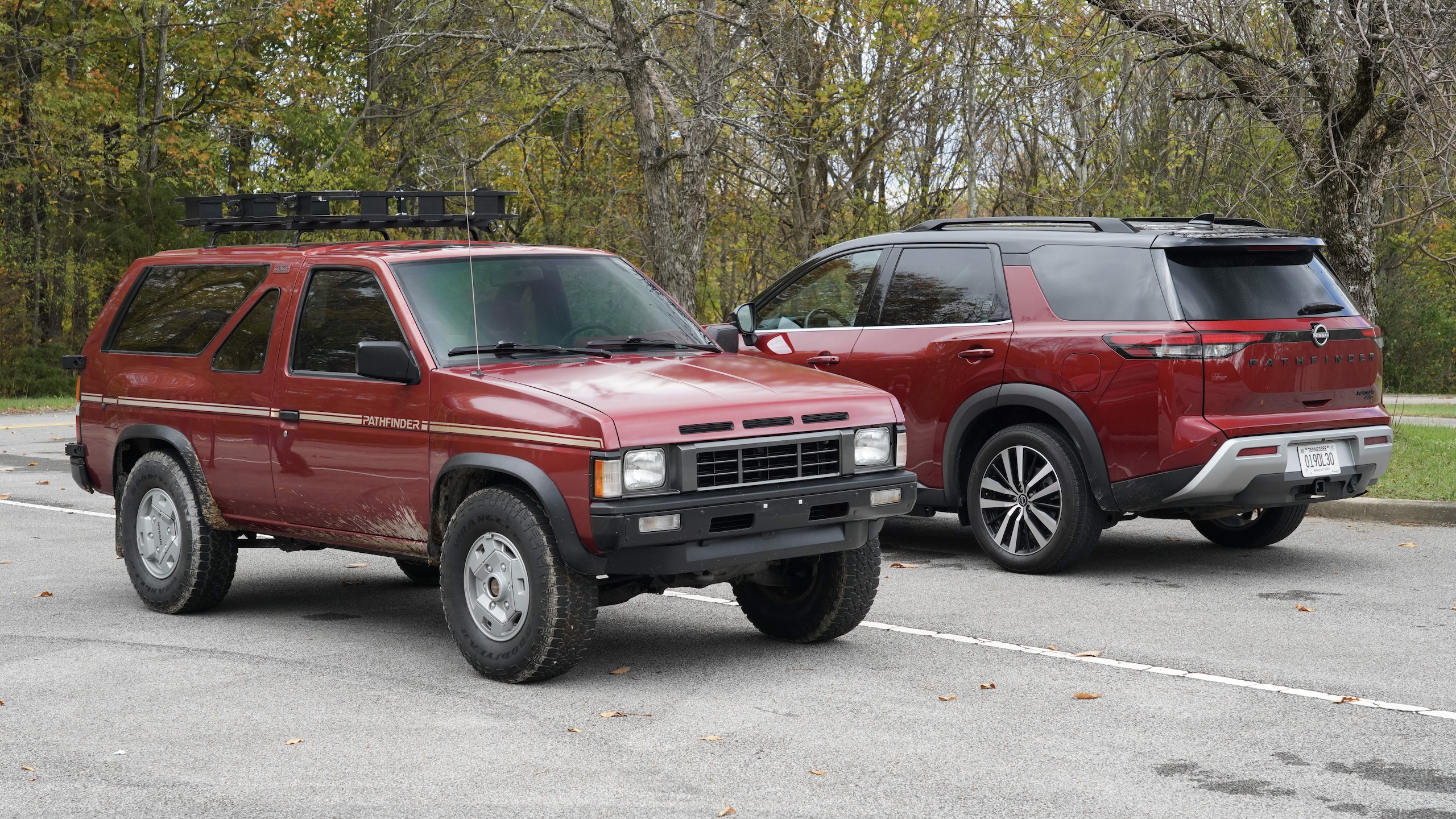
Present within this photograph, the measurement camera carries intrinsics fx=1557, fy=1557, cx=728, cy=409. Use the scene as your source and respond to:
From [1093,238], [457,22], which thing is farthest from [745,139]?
[1093,238]

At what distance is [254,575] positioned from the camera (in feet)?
31.6

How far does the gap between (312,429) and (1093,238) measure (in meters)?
4.47

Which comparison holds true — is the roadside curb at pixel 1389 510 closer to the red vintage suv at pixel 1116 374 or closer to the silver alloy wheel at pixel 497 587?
the red vintage suv at pixel 1116 374

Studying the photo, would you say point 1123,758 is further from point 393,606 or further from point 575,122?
point 575,122

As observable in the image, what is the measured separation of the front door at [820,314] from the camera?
10.1 m

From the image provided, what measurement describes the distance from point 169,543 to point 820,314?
443 centimetres

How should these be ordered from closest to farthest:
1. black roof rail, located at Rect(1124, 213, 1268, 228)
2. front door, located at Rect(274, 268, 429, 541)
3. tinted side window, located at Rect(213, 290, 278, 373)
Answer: front door, located at Rect(274, 268, 429, 541)
tinted side window, located at Rect(213, 290, 278, 373)
black roof rail, located at Rect(1124, 213, 1268, 228)

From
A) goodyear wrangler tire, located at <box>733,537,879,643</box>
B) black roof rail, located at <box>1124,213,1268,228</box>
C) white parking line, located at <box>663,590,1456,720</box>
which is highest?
black roof rail, located at <box>1124,213,1268,228</box>

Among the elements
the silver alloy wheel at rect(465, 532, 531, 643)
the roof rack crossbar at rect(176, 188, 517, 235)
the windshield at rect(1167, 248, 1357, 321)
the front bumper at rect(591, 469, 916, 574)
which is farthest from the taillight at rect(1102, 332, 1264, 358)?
the silver alloy wheel at rect(465, 532, 531, 643)

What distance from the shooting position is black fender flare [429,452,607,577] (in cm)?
597

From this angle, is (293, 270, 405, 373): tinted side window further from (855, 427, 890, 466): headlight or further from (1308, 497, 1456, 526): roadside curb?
(1308, 497, 1456, 526): roadside curb

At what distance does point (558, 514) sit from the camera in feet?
19.7

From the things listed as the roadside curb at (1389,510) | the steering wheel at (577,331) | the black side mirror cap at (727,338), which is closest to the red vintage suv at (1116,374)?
the black side mirror cap at (727,338)

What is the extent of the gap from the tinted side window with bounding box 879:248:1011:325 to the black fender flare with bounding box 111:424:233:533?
4.28m
